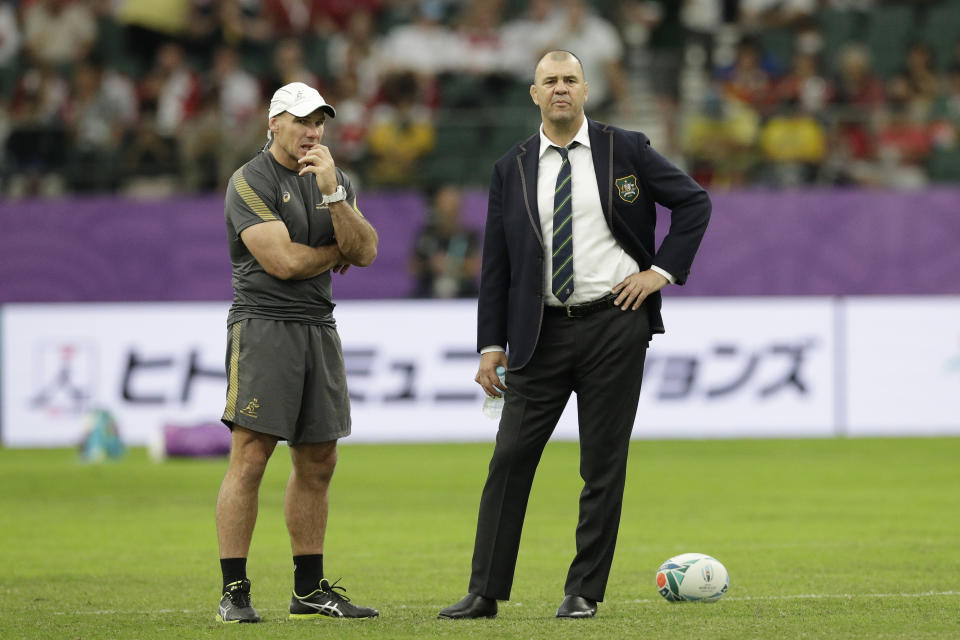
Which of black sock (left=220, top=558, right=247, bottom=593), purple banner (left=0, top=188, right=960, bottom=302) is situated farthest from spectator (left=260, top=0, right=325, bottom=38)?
black sock (left=220, top=558, right=247, bottom=593)

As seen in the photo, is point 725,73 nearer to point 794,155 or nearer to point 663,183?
point 794,155

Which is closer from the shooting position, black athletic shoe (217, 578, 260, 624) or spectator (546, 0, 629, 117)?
black athletic shoe (217, 578, 260, 624)

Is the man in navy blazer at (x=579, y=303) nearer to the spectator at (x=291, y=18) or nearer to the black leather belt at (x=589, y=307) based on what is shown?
the black leather belt at (x=589, y=307)

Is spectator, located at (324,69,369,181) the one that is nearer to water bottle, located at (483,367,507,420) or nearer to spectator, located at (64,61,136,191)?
spectator, located at (64,61,136,191)

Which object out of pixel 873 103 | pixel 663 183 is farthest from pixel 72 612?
pixel 873 103

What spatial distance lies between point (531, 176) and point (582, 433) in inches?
45.1

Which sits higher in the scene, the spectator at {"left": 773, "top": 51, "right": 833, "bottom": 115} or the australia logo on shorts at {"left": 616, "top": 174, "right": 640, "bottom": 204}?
the spectator at {"left": 773, "top": 51, "right": 833, "bottom": 115}

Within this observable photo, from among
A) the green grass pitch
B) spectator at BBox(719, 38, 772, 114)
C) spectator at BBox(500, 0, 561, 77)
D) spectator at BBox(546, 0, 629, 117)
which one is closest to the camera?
the green grass pitch

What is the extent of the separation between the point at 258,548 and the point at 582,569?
3729 millimetres

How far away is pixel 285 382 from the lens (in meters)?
6.96

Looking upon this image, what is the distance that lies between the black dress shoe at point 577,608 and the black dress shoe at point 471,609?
11.9 inches

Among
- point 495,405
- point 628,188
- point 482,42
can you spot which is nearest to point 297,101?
point 628,188

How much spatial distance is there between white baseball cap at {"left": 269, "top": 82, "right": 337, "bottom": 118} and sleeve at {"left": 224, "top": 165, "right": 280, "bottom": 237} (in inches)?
12.3

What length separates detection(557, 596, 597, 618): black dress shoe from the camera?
6.83 metres
